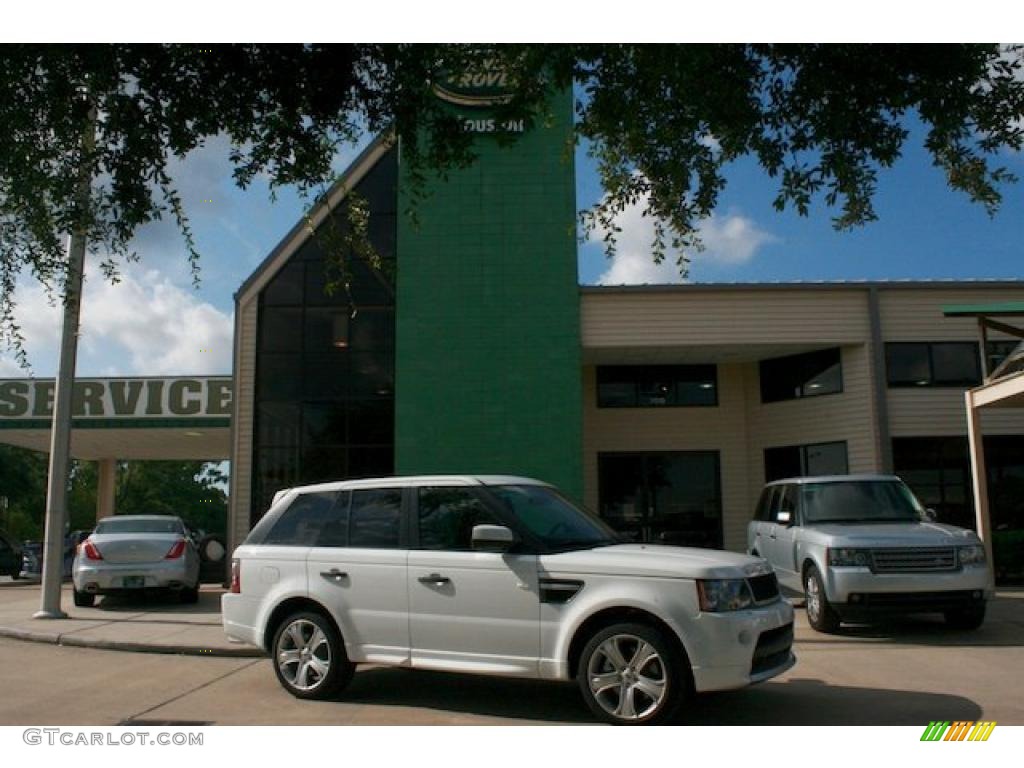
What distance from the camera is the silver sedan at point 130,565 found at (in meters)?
13.7

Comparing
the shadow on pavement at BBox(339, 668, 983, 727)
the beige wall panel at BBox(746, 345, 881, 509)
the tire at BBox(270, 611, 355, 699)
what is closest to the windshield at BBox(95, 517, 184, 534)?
the shadow on pavement at BBox(339, 668, 983, 727)

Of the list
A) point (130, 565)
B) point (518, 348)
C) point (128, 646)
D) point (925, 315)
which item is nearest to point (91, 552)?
point (130, 565)

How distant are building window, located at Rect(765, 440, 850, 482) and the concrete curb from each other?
12.6m

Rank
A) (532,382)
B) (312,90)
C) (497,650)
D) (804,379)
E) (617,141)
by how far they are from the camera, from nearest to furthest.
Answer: (497,650) → (312,90) → (617,141) → (532,382) → (804,379)

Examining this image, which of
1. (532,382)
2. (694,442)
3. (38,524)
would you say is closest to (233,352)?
(532,382)

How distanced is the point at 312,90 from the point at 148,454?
26.3 meters

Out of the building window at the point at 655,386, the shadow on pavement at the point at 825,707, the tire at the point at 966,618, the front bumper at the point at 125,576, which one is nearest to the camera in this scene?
the shadow on pavement at the point at 825,707

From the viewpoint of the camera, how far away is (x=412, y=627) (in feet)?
22.1

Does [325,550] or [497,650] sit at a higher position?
[325,550]

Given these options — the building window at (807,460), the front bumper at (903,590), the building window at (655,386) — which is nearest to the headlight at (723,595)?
the front bumper at (903,590)

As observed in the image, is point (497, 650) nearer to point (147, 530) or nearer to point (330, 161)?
point (330, 161)

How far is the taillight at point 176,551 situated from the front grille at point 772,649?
10.3 m

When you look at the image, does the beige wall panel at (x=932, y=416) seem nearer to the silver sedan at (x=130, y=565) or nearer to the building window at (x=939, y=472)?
the building window at (x=939, y=472)
